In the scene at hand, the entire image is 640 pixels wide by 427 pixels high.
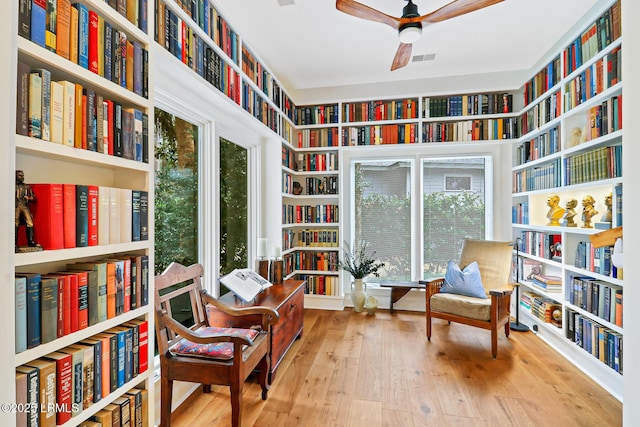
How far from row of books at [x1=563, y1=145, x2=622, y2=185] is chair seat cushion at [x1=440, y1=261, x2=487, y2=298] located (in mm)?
1148

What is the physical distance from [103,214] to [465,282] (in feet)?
10.0

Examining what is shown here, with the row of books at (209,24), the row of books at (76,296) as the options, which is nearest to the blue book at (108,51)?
the row of books at (209,24)

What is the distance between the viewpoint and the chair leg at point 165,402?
171 cm

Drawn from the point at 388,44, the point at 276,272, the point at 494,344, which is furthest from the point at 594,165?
the point at 276,272

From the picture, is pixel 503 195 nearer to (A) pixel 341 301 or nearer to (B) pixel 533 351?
(B) pixel 533 351

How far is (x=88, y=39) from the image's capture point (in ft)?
3.85

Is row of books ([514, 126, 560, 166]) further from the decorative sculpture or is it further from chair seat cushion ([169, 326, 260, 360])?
chair seat cushion ([169, 326, 260, 360])

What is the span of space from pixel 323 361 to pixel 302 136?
2.79 m

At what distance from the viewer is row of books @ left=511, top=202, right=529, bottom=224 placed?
3.54m

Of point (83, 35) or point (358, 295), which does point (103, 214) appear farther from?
point (358, 295)

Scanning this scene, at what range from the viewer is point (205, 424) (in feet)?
6.08

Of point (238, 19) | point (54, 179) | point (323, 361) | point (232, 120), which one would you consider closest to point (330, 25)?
point (238, 19)

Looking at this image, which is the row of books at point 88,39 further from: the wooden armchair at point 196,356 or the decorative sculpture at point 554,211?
the decorative sculpture at point 554,211

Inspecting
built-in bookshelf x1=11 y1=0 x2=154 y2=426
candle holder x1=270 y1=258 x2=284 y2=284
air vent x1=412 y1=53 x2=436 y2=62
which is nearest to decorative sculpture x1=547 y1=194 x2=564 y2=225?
air vent x1=412 y1=53 x2=436 y2=62
